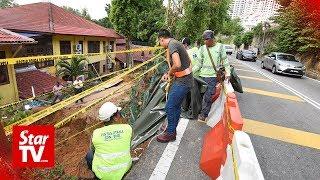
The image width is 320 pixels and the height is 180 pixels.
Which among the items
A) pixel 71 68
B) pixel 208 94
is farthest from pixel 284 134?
pixel 71 68

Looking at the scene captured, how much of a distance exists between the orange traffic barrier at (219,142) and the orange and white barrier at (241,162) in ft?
1.10

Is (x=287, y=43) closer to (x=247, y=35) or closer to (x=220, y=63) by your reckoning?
(x=220, y=63)

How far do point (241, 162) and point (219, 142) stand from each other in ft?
4.84

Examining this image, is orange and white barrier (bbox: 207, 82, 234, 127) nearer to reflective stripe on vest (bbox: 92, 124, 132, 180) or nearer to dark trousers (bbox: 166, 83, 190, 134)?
dark trousers (bbox: 166, 83, 190, 134)

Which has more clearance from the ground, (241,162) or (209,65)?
(209,65)

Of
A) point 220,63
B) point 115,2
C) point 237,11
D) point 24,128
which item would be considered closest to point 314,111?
point 220,63

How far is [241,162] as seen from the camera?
248 centimetres

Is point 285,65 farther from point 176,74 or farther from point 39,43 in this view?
point 39,43

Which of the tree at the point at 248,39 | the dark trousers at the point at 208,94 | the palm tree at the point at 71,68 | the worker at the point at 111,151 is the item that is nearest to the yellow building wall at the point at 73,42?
the palm tree at the point at 71,68

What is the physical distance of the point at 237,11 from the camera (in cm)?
19112

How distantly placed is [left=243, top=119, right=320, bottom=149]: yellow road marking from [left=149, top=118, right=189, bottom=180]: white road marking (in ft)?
6.26

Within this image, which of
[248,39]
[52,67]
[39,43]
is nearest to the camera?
[39,43]

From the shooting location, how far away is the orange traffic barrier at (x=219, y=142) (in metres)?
3.45

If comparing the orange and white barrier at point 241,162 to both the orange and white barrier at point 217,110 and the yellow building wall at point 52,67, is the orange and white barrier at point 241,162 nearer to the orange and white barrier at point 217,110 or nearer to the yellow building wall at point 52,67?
the orange and white barrier at point 217,110
